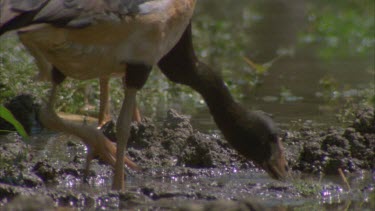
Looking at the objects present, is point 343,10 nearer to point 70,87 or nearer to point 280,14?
point 280,14

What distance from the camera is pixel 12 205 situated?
6105 mm

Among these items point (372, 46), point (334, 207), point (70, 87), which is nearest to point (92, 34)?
point (334, 207)

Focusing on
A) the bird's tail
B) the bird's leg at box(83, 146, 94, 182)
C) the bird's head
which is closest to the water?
the bird's head

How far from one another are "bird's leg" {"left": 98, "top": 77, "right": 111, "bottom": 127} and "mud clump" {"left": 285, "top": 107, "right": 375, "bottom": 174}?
190 centimetres

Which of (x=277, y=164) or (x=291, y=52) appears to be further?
(x=291, y=52)

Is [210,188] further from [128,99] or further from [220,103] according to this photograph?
[220,103]

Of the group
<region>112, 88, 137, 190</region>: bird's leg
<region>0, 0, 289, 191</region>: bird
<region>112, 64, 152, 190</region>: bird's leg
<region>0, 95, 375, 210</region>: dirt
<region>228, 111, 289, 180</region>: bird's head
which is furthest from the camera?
<region>228, 111, 289, 180</region>: bird's head

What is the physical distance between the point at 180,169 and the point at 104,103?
1691mm

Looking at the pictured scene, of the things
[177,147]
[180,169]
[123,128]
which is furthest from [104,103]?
[123,128]

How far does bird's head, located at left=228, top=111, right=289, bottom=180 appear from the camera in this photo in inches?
344

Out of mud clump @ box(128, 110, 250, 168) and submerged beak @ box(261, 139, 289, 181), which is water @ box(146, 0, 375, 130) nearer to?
mud clump @ box(128, 110, 250, 168)

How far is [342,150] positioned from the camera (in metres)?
8.95

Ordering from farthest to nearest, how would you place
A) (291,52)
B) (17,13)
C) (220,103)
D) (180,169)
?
(291,52)
(220,103)
(180,169)
(17,13)

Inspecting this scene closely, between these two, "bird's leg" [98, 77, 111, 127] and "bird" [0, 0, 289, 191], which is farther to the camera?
"bird's leg" [98, 77, 111, 127]
